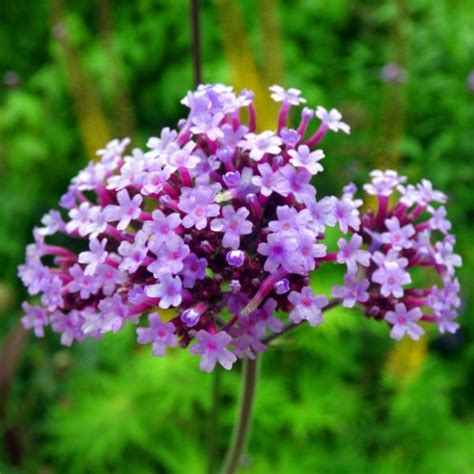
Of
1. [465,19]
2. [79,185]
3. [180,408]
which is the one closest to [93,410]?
[180,408]

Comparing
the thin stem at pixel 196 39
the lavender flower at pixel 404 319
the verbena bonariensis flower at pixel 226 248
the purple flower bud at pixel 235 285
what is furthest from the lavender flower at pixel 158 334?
the thin stem at pixel 196 39

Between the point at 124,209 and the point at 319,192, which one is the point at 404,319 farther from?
the point at 319,192

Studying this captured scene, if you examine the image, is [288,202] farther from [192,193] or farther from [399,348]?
[399,348]

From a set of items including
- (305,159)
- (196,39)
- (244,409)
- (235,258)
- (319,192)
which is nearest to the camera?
(235,258)

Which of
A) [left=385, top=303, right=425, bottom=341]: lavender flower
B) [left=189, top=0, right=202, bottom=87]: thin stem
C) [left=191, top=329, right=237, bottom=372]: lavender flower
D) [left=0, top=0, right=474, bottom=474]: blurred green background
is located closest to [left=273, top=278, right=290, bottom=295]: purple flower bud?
[left=191, top=329, right=237, bottom=372]: lavender flower

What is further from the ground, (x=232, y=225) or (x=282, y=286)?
(x=232, y=225)

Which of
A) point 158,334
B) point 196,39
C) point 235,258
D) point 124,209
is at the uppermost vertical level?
point 196,39

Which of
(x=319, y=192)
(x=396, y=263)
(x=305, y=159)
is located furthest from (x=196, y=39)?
(x=319, y=192)

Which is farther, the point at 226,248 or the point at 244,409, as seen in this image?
the point at 244,409
